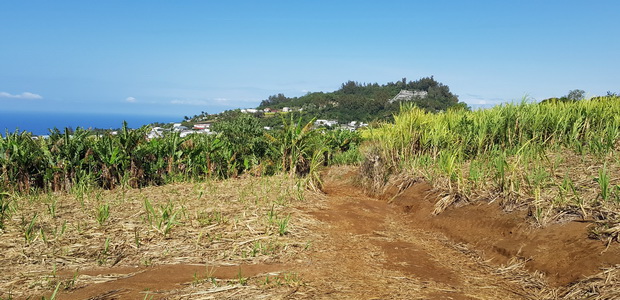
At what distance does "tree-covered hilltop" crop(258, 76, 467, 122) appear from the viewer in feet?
226

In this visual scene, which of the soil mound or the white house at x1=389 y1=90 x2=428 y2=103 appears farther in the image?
the white house at x1=389 y1=90 x2=428 y2=103

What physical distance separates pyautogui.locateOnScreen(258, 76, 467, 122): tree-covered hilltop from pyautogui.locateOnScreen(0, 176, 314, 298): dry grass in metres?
44.7

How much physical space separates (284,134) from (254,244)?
410cm

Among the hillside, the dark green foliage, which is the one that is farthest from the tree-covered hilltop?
the dark green foliage

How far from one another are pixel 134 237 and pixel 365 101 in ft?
255

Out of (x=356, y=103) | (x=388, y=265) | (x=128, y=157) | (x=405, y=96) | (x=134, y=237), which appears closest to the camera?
(x=388, y=265)

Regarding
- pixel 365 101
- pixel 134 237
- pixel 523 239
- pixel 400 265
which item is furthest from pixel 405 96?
pixel 134 237

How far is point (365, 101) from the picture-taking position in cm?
7975

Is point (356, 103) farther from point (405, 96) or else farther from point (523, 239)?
point (523, 239)

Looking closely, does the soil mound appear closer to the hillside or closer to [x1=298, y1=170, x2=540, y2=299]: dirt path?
[x1=298, y1=170, x2=540, y2=299]: dirt path

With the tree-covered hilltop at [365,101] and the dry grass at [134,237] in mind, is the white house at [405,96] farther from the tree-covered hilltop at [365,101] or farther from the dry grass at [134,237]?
the dry grass at [134,237]

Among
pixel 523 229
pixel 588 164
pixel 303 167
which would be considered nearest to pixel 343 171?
pixel 303 167

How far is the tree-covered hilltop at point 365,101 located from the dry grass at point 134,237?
44.7 m

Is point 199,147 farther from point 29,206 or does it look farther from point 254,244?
point 254,244
